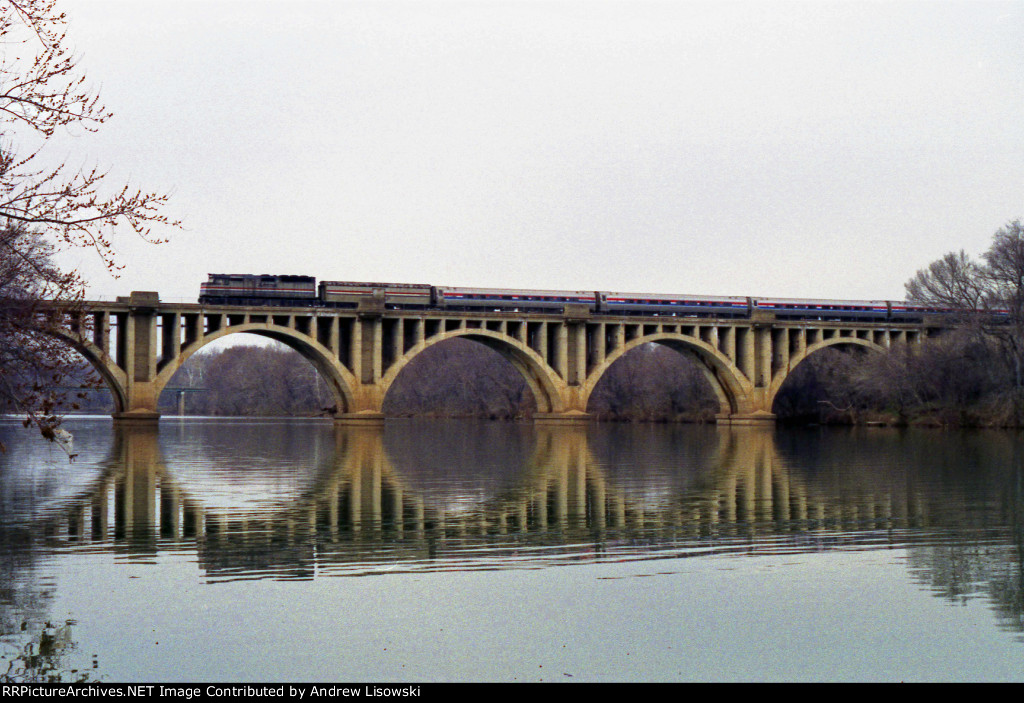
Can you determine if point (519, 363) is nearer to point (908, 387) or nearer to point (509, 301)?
point (509, 301)

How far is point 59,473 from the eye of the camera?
28.9 meters

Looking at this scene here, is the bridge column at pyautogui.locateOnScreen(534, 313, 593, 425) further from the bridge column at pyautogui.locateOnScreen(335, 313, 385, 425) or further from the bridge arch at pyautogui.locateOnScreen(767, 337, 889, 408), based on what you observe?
the bridge arch at pyautogui.locateOnScreen(767, 337, 889, 408)

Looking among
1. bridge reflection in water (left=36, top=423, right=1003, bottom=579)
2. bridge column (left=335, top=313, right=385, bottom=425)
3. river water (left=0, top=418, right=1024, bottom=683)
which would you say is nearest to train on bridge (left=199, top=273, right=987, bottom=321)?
bridge column (left=335, top=313, right=385, bottom=425)

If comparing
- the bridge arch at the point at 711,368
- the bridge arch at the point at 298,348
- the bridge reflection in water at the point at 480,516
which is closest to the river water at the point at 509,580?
the bridge reflection in water at the point at 480,516

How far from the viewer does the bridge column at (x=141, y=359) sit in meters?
63.4

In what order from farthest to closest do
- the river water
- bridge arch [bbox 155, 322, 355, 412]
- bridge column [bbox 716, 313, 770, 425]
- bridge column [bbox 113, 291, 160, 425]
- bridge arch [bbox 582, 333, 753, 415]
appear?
bridge column [bbox 716, 313, 770, 425] < bridge arch [bbox 582, 333, 753, 415] < bridge arch [bbox 155, 322, 355, 412] < bridge column [bbox 113, 291, 160, 425] < the river water

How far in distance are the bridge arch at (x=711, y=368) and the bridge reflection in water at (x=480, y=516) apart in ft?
150

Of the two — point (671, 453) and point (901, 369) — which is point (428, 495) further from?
point (901, 369)

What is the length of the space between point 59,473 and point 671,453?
22309 millimetres

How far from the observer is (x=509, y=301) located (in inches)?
3007

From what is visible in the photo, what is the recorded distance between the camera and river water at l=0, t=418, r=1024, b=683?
29.5ft

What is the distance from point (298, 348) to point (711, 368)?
32.5m

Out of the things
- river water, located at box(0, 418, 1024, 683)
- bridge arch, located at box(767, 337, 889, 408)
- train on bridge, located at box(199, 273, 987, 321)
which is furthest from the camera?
bridge arch, located at box(767, 337, 889, 408)

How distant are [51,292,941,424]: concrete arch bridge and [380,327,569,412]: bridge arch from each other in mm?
96
